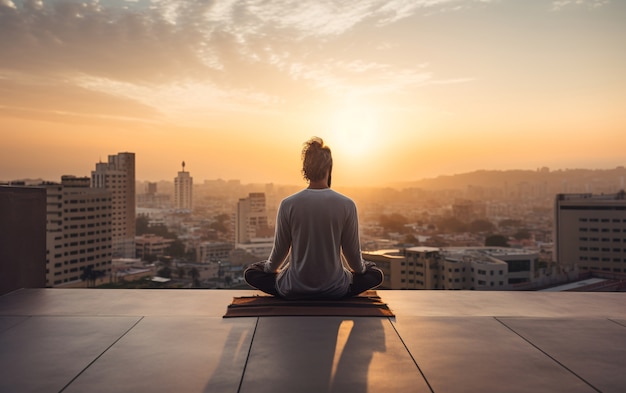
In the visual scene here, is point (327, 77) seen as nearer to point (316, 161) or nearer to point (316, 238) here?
point (316, 161)

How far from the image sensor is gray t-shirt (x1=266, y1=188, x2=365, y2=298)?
3.19m

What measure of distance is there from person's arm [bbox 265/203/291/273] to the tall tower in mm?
60308

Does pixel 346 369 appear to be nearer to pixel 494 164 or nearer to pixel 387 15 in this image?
pixel 387 15

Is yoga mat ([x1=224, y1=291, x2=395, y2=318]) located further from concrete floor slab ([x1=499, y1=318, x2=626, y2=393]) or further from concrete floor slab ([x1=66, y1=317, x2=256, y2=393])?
concrete floor slab ([x1=499, y1=318, x2=626, y2=393])

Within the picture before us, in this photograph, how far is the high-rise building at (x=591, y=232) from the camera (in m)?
59.1

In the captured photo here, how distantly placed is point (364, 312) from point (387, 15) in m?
17.0

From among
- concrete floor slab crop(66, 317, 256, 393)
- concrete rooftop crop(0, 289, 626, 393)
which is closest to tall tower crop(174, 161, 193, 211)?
concrete rooftop crop(0, 289, 626, 393)

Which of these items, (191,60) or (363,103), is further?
(363,103)

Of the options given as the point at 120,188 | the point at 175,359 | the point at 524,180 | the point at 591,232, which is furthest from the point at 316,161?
the point at 120,188

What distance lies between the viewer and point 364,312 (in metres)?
3.18

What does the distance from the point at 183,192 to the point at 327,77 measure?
40.9 m

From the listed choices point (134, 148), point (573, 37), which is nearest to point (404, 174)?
point (573, 37)

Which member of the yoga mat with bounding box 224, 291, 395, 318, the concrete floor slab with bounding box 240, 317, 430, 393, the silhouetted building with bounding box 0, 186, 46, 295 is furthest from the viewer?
the silhouetted building with bounding box 0, 186, 46, 295

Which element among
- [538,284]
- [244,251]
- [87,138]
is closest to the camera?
[538,284]
